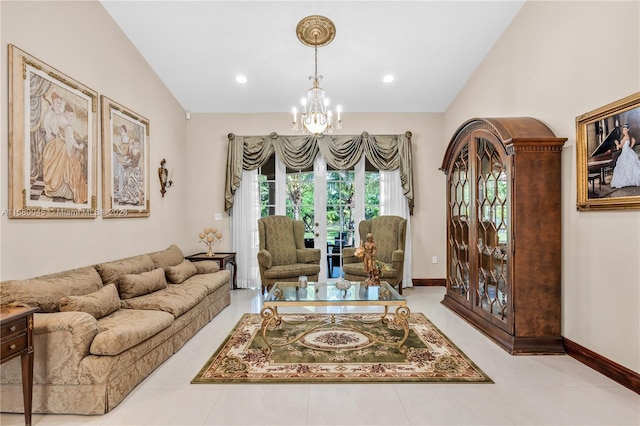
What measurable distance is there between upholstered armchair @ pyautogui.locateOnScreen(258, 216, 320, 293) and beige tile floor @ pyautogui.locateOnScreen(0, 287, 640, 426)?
2047 millimetres

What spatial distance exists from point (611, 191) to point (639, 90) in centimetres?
71

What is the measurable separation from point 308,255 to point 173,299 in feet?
7.51

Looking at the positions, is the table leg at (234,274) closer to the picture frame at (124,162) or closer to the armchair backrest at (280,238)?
the armchair backrest at (280,238)

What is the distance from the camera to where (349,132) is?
5621 millimetres

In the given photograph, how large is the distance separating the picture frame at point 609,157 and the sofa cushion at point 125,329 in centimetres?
353

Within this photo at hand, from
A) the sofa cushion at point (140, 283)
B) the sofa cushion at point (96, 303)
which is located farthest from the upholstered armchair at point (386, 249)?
the sofa cushion at point (96, 303)

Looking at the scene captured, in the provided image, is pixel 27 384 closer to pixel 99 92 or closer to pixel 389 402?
pixel 389 402

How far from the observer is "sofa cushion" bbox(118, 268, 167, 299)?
318 cm

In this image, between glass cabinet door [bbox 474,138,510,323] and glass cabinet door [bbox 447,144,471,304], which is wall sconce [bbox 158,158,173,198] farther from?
glass cabinet door [bbox 474,138,510,323]

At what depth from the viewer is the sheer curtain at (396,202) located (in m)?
5.58

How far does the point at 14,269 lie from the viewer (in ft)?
8.09

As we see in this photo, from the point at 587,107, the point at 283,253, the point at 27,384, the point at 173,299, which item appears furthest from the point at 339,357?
the point at 587,107

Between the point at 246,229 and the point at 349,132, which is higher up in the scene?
the point at 349,132

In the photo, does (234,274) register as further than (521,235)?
Yes
